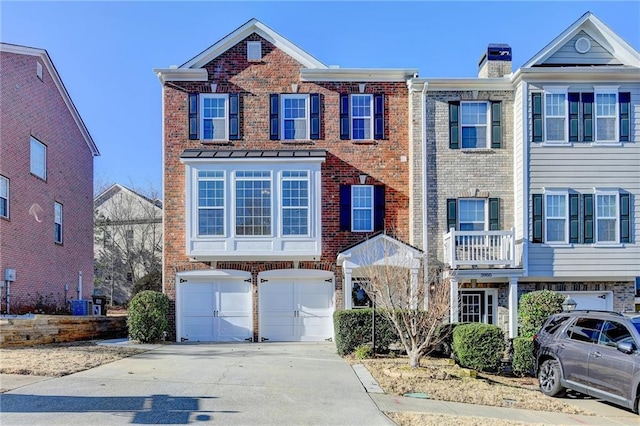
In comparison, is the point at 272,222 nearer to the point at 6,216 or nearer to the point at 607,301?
the point at 6,216

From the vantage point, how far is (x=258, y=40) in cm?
2003

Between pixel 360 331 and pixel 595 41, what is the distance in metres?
12.8

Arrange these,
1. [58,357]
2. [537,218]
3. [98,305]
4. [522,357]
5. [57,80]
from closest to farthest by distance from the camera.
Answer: [58,357] → [522,357] → [537,218] → [57,80] → [98,305]

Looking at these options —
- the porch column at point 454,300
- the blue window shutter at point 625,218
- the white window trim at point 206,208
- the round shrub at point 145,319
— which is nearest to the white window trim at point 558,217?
the blue window shutter at point 625,218

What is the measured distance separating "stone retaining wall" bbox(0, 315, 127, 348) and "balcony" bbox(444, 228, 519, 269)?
448 inches

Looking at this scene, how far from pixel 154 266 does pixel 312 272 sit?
66.6 feet

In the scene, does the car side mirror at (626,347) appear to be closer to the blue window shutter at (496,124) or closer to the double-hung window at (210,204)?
the blue window shutter at (496,124)

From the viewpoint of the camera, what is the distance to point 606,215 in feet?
61.9

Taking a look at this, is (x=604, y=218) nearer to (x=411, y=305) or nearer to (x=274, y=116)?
(x=411, y=305)

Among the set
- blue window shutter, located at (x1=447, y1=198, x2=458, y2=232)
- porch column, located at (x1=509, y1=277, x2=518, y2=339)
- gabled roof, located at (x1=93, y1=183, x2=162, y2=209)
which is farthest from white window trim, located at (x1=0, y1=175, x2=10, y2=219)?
gabled roof, located at (x1=93, y1=183, x2=162, y2=209)

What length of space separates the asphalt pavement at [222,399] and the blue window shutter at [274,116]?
351 inches

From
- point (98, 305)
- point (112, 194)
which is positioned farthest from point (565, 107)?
point (112, 194)

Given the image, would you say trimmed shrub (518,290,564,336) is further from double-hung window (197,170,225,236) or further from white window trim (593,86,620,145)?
double-hung window (197,170,225,236)

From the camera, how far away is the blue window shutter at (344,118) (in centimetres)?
1981
